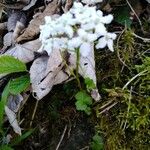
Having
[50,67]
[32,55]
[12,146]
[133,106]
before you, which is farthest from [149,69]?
[12,146]

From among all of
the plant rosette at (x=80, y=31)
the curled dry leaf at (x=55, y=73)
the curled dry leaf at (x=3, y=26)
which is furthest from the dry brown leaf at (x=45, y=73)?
the curled dry leaf at (x=3, y=26)

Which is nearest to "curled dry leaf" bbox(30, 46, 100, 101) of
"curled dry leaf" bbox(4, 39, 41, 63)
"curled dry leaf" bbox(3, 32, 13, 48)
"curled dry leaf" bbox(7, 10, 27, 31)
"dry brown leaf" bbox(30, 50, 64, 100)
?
"dry brown leaf" bbox(30, 50, 64, 100)

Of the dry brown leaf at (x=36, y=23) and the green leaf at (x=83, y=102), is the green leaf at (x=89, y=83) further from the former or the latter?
the dry brown leaf at (x=36, y=23)

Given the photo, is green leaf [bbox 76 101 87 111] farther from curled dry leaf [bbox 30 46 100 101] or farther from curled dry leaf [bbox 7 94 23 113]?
curled dry leaf [bbox 7 94 23 113]

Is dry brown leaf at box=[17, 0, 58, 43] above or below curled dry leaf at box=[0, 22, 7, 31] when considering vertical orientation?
above

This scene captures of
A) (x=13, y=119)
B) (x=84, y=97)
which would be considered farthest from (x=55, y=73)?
(x=13, y=119)

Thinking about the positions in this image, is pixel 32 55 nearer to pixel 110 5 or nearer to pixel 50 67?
pixel 50 67
